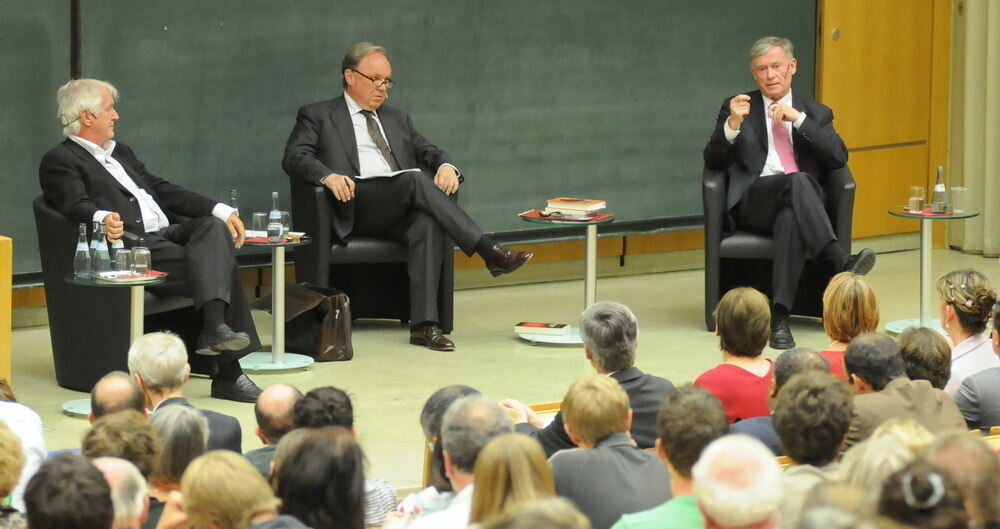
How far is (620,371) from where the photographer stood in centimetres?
460

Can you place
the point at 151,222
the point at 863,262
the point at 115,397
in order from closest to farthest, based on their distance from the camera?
the point at 115,397 → the point at 151,222 → the point at 863,262

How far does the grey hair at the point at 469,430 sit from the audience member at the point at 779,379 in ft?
2.98

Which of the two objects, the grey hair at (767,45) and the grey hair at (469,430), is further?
the grey hair at (767,45)

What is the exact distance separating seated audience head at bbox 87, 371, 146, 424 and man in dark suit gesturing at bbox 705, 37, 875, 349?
3.82 meters

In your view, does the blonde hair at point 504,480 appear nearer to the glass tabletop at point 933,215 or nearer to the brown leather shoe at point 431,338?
the brown leather shoe at point 431,338

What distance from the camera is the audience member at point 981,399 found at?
460 cm

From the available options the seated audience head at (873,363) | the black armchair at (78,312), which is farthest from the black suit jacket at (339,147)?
the seated audience head at (873,363)

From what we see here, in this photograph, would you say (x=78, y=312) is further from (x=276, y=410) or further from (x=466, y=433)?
(x=466, y=433)

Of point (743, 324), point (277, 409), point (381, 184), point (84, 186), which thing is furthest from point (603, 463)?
point (381, 184)

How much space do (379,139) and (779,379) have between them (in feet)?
11.7

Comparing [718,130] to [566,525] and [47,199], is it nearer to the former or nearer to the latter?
[47,199]

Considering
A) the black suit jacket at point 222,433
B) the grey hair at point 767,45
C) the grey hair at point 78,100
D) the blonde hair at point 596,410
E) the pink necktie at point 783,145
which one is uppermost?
the grey hair at point 767,45

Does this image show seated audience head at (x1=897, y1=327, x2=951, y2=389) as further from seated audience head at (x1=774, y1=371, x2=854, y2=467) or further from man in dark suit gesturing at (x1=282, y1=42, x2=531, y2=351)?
man in dark suit gesturing at (x1=282, y1=42, x2=531, y2=351)

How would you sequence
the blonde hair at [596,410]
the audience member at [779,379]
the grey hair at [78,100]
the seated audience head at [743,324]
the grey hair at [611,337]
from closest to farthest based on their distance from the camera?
1. the blonde hair at [596,410]
2. the audience member at [779,379]
3. the grey hair at [611,337]
4. the seated audience head at [743,324]
5. the grey hair at [78,100]
